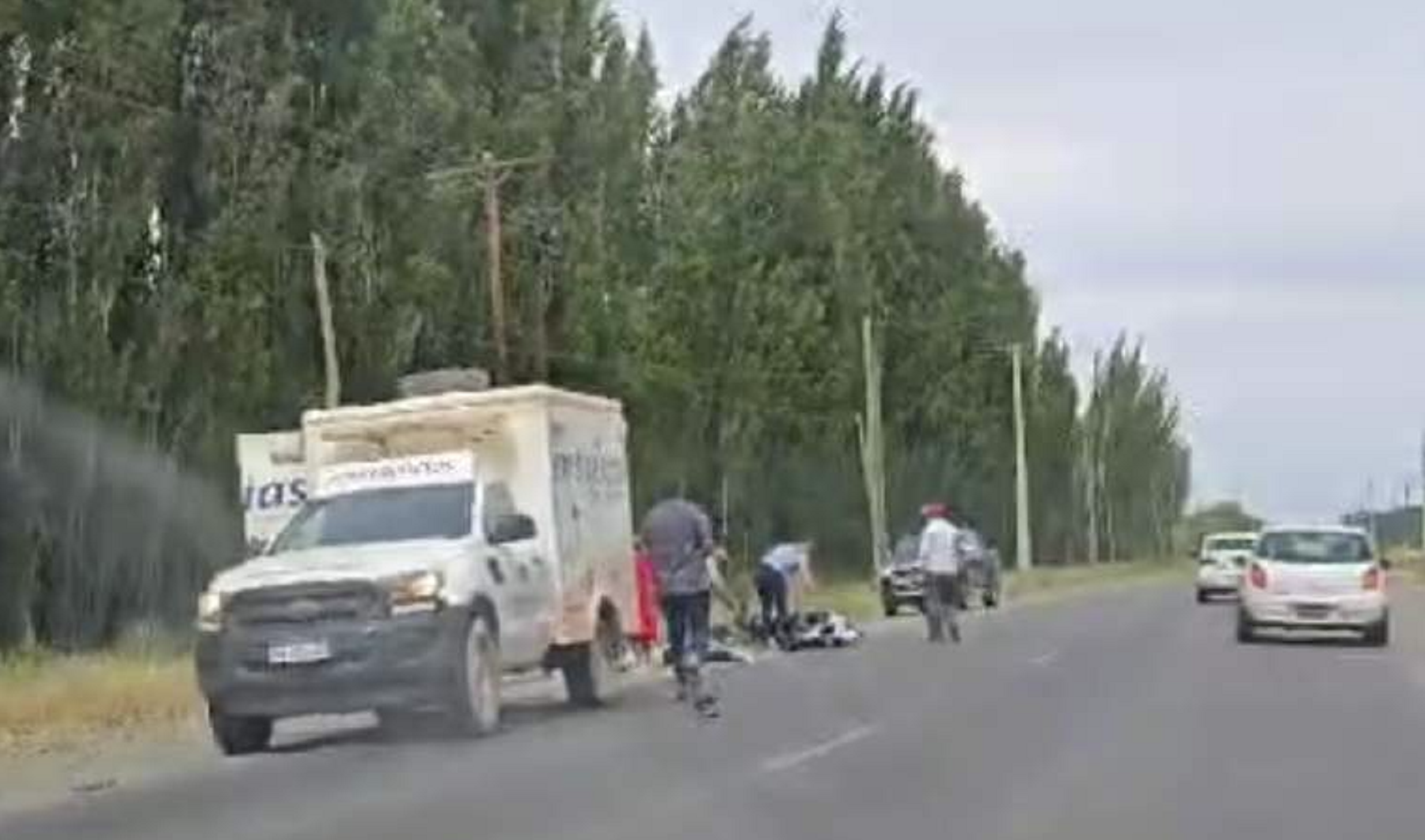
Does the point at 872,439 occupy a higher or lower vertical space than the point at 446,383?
higher

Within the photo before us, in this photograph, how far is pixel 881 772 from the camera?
17.9 meters

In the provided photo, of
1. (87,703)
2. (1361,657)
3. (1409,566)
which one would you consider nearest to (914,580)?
(1361,657)

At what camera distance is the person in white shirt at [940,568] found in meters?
36.2

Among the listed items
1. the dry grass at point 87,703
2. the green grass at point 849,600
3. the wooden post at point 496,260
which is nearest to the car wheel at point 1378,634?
the green grass at point 849,600

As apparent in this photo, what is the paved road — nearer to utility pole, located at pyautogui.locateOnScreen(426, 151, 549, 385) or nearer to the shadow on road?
the shadow on road

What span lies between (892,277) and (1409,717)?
53.2 meters

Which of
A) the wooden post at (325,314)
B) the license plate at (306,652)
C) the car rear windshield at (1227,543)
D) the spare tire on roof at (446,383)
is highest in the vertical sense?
the wooden post at (325,314)

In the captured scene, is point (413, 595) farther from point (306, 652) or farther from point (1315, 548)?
point (1315, 548)

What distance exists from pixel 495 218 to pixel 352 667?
80.4 ft

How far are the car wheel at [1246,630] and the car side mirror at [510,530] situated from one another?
1563 cm

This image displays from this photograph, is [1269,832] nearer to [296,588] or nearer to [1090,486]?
[296,588]

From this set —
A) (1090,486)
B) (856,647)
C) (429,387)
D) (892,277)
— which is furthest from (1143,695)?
Result: (1090,486)

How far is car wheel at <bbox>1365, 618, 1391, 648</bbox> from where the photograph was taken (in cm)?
3538

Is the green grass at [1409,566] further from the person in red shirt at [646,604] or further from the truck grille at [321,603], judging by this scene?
the truck grille at [321,603]
